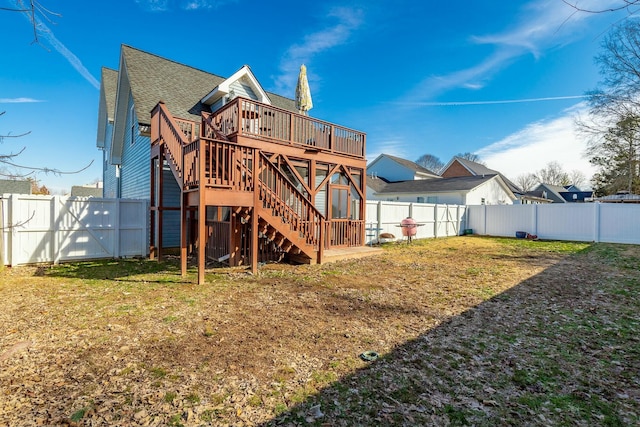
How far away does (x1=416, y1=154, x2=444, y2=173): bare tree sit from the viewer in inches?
2574

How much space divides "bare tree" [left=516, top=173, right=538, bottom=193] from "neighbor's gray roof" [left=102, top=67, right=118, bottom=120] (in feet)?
229

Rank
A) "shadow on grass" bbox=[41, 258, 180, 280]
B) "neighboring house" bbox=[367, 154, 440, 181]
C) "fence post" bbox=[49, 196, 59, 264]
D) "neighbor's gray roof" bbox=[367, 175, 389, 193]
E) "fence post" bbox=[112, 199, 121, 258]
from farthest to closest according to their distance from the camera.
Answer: "neighboring house" bbox=[367, 154, 440, 181], "neighbor's gray roof" bbox=[367, 175, 389, 193], "fence post" bbox=[112, 199, 121, 258], "fence post" bbox=[49, 196, 59, 264], "shadow on grass" bbox=[41, 258, 180, 280]

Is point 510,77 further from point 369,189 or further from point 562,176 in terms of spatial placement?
point 562,176

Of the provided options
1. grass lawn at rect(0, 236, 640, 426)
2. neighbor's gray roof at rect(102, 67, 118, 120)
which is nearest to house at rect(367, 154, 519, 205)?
grass lawn at rect(0, 236, 640, 426)

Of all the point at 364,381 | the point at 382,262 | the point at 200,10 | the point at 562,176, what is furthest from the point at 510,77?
the point at 562,176

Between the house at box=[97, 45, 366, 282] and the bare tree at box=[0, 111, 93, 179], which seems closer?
the bare tree at box=[0, 111, 93, 179]

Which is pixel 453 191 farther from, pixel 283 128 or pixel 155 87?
pixel 155 87

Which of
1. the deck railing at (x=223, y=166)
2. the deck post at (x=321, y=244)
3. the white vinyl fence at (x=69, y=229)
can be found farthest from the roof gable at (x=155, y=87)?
the deck post at (x=321, y=244)

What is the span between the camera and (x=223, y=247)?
902cm

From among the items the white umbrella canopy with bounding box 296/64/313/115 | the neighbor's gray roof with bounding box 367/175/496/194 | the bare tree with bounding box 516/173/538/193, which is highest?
the bare tree with bounding box 516/173/538/193

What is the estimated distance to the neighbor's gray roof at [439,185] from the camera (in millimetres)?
24047

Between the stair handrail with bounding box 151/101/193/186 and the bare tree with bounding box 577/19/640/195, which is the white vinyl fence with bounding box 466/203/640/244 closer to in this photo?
the bare tree with bounding box 577/19/640/195

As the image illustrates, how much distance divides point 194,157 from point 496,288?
24.2ft

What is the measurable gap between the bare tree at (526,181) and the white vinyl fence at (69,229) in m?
70.7
